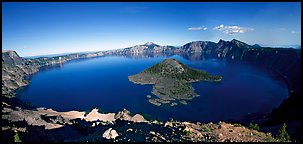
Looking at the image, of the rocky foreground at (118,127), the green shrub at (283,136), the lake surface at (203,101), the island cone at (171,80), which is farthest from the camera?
the island cone at (171,80)

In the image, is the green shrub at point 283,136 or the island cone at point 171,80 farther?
the island cone at point 171,80

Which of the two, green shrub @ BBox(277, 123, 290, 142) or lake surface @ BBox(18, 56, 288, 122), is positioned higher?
green shrub @ BBox(277, 123, 290, 142)

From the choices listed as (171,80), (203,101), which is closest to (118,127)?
(203,101)

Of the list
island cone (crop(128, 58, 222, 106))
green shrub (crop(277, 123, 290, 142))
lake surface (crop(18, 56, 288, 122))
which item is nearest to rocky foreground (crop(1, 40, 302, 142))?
green shrub (crop(277, 123, 290, 142))

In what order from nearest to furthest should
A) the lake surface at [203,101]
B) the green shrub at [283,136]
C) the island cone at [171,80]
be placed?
1. the green shrub at [283,136]
2. the lake surface at [203,101]
3. the island cone at [171,80]

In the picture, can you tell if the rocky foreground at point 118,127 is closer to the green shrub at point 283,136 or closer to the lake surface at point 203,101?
the green shrub at point 283,136

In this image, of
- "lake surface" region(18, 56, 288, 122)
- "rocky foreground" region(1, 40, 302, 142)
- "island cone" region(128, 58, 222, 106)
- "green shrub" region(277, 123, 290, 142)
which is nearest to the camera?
"rocky foreground" region(1, 40, 302, 142)

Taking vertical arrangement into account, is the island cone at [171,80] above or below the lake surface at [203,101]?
above

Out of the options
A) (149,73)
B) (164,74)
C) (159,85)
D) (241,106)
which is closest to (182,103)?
(241,106)

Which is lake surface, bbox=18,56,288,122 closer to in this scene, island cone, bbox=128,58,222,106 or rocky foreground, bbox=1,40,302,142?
island cone, bbox=128,58,222,106

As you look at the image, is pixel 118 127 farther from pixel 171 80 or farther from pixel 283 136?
pixel 171 80

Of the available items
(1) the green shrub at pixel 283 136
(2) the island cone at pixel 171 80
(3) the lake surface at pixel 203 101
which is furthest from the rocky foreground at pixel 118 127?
(2) the island cone at pixel 171 80
